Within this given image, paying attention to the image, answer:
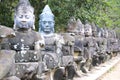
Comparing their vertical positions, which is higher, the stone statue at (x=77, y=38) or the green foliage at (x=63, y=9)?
the green foliage at (x=63, y=9)

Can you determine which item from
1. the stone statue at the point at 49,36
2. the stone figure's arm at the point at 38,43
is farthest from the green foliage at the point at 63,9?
the stone figure's arm at the point at 38,43

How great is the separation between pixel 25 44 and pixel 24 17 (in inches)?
21.8

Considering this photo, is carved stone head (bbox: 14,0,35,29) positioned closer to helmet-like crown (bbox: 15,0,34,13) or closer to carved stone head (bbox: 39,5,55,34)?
helmet-like crown (bbox: 15,0,34,13)

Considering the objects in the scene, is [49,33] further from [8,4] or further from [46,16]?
[8,4]

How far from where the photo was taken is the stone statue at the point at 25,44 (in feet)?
21.7

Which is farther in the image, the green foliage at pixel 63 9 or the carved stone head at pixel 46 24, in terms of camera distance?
the green foliage at pixel 63 9

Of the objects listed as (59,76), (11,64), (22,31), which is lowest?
(59,76)

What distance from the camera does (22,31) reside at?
23.4ft

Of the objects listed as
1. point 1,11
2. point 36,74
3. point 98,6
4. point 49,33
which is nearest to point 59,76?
point 49,33

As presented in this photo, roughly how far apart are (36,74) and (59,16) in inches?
285

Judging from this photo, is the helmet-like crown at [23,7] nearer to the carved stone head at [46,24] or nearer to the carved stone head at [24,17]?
the carved stone head at [24,17]

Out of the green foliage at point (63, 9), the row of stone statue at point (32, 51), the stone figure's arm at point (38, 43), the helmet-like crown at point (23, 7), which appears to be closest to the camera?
the row of stone statue at point (32, 51)

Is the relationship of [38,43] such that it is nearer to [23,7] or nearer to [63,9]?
[23,7]

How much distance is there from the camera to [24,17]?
717 cm
